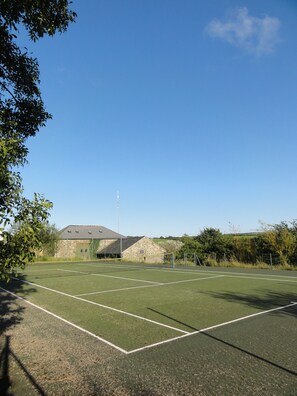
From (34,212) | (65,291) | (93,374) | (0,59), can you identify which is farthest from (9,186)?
(65,291)

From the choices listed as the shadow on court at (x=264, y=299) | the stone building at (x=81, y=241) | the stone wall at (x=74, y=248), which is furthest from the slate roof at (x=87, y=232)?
the shadow on court at (x=264, y=299)

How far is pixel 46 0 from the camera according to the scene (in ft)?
14.0

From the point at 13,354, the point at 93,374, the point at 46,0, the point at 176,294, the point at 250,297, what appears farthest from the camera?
the point at 176,294

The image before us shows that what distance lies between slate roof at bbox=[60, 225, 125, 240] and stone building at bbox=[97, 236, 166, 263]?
8.45 m

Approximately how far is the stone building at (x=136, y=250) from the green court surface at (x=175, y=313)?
3797 cm

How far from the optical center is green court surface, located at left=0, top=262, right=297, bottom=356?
6910 mm

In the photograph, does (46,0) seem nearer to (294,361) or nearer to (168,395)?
(168,395)

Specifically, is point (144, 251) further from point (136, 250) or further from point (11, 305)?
point (11, 305)

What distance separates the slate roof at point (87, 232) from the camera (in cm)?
6487

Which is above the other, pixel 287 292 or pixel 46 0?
pixel 46 0

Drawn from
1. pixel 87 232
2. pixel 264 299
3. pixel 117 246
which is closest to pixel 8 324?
pixel 264 299

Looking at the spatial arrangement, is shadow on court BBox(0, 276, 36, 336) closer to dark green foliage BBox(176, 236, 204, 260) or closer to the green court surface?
the green court surface

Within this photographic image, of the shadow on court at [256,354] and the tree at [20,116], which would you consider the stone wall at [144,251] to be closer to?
the shadow on court at [256,354]

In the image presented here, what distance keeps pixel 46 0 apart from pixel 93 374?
5206 millimetres
